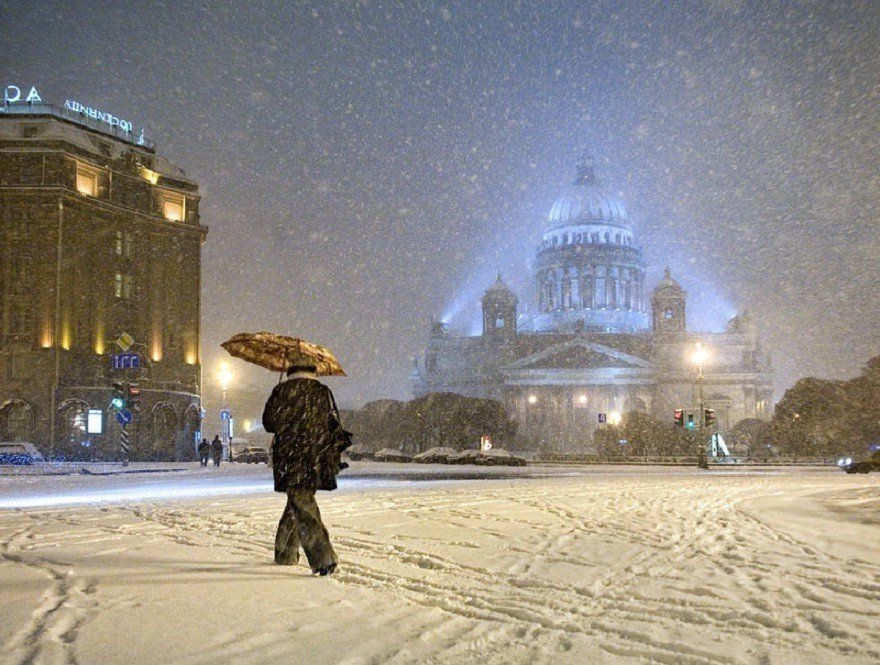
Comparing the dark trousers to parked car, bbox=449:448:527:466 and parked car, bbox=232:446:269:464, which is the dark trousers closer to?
parked car, bbox=449:448:527:466

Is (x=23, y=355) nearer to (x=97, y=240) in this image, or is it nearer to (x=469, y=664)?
(x=97, y=240)

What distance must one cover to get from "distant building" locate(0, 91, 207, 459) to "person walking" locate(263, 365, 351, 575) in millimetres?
40855

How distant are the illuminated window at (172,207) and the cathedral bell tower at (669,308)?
65560 mm

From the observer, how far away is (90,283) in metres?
48.1

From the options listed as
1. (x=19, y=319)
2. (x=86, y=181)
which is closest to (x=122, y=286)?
(x=86, y=181)

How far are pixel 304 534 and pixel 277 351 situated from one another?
2.74 meters

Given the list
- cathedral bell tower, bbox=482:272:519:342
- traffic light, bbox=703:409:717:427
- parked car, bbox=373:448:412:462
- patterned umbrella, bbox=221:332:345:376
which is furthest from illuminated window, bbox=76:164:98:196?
cathedral bell tower, bbox=482:272:519:342

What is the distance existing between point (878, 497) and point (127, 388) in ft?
101

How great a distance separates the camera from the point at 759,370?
10325 cm

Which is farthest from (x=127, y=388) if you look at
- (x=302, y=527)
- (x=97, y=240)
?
(x=302, y=527)

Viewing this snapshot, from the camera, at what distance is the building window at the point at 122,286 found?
4966cm

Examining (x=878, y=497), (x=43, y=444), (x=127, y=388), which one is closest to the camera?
(x=878, y=497)

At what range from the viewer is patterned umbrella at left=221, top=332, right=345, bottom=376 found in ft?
30.5

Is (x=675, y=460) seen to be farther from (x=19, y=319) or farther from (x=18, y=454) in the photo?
(x=19, y=319)
